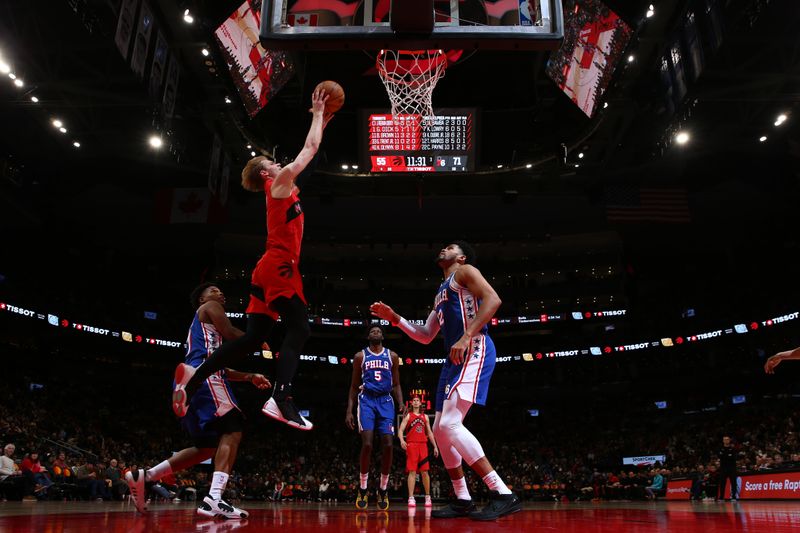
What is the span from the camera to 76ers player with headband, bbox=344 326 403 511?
7.62m

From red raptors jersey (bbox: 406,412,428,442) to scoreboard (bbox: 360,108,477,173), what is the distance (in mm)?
6144

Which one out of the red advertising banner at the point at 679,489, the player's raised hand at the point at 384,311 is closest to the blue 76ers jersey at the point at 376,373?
the player's raised hand at the point at 384,311

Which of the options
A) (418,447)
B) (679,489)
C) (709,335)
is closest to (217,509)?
(418,447)

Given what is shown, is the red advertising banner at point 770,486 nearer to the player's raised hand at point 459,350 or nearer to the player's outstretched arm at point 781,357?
the player's outstretched arm at point 781,357

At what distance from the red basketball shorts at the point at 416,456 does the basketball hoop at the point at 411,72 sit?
5.53 meters

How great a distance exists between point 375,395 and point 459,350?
373cm

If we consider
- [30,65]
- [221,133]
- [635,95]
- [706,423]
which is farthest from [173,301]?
[706,423]

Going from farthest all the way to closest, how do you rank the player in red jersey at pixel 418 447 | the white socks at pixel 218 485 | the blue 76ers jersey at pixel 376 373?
the player in red jersey at pixel 418 447 → the blue 76ers jersey at pixel 376 373 → the white socks at pixel 218 485

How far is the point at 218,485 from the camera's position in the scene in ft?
15.2

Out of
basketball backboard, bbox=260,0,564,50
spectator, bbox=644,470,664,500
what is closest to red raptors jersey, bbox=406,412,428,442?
basketball backboard, bbox=260,0,564,50

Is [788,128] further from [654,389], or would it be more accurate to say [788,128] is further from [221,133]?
[221,133]

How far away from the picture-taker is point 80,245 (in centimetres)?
2981

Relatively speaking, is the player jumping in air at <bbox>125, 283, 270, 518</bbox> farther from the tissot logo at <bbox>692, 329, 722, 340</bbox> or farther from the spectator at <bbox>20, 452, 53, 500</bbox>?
the tissot logo at <bbox>692, 329, 722, 340</bbox>

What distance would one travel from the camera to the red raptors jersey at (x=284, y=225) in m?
4.59
